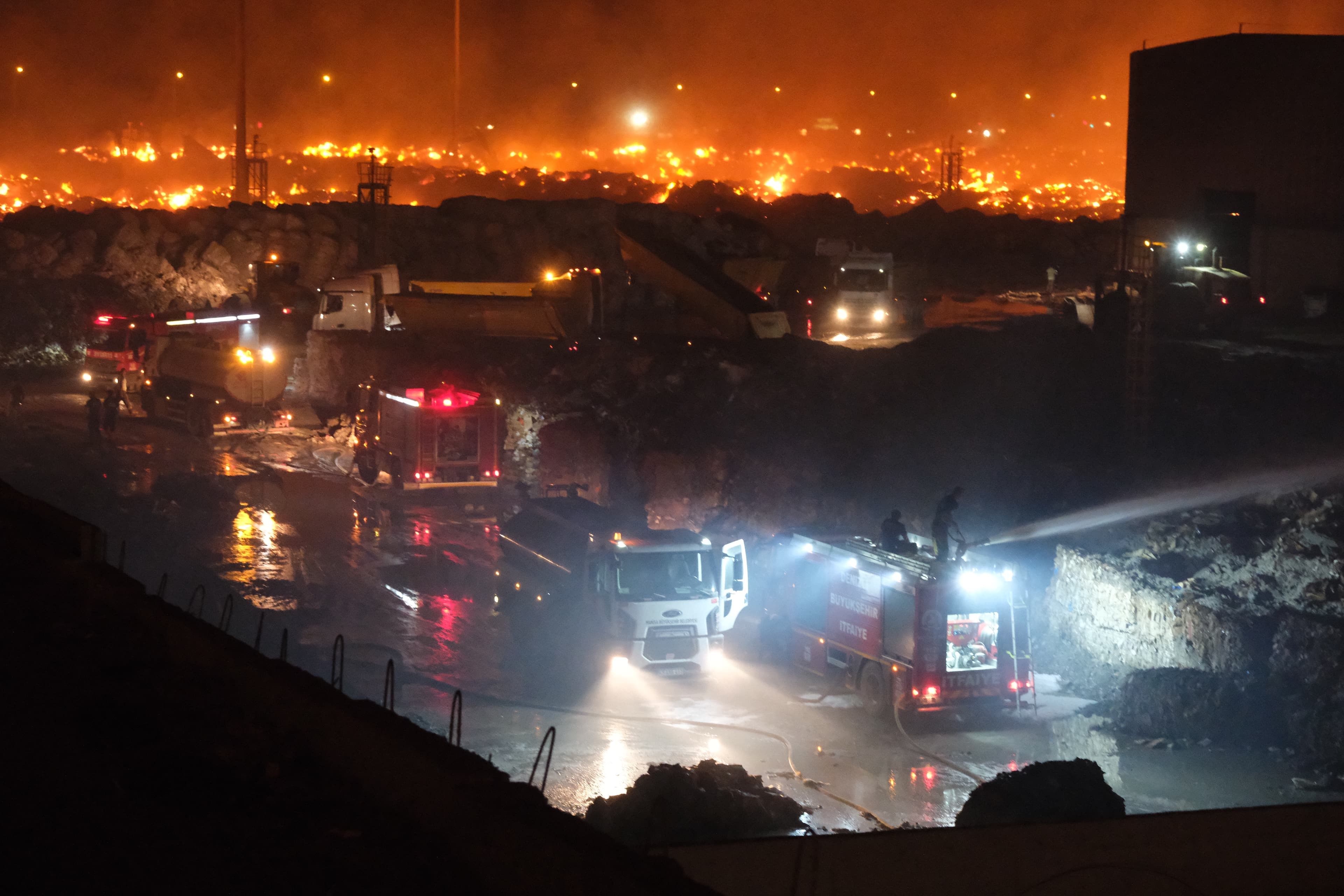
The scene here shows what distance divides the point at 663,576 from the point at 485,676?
9.18 feet

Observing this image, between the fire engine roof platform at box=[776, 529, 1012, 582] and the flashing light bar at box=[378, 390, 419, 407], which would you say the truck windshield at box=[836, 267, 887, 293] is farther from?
the fire engine roof platform at box=[776, 529, 1012, 582]

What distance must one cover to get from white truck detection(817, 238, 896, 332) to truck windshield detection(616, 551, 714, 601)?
2055cm

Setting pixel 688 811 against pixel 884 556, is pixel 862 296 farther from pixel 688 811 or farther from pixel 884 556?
pixel 688 811

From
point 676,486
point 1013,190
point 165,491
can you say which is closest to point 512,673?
point 676,486

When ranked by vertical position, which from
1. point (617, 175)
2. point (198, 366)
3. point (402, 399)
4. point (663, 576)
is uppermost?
point (617, 175)

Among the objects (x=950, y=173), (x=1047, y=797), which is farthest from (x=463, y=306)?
(x=950, y=173)

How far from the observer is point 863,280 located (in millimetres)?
36250

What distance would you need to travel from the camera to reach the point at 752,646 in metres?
17.6

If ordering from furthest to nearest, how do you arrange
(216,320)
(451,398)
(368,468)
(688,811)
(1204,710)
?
(216,320), (368,468), (451,398), (1204,710), (688,811)

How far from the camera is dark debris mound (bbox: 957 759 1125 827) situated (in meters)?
11.1

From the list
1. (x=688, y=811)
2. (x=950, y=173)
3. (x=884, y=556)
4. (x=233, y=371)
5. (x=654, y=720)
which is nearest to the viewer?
(x=688, y=811)

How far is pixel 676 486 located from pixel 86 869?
18388 millimetres

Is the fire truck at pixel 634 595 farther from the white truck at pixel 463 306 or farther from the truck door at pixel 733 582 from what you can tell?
the white truck at pixel 463 306

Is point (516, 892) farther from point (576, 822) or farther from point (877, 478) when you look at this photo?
point (877, 478)
